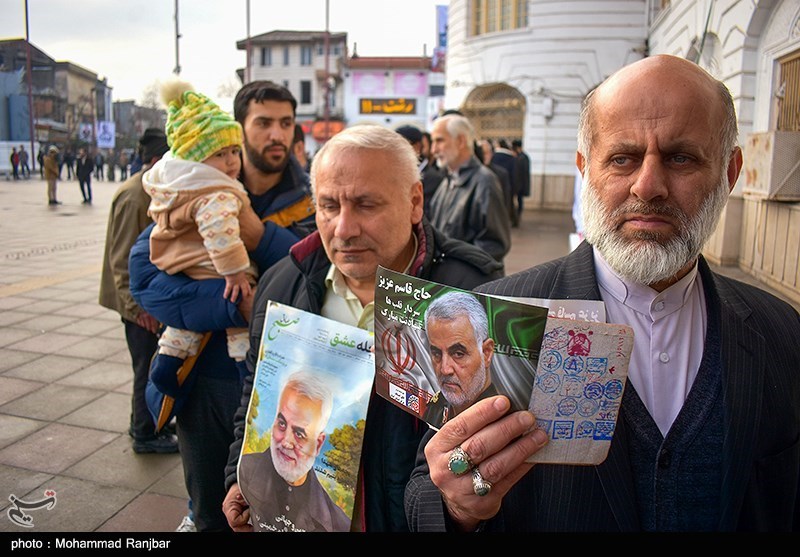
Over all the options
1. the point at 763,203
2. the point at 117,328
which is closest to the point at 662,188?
the point at 117,328

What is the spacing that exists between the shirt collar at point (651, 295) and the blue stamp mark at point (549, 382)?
51cm

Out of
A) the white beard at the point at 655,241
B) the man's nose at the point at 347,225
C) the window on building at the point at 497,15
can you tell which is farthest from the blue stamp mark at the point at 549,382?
the window on building at the point at 497,15

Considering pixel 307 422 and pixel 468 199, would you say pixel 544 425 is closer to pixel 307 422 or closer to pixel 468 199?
pixel 307 422

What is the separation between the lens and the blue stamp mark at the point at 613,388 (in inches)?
45.5

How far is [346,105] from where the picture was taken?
2426 inches

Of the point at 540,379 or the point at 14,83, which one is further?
the point at 14,83

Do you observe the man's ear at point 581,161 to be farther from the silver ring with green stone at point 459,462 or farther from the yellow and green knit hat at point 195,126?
the yellow and green knit hat at point 195,126

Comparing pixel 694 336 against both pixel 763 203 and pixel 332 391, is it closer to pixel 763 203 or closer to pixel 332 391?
pixel 332 391

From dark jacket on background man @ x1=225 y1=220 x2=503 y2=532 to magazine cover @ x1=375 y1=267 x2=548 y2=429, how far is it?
1.37 feet

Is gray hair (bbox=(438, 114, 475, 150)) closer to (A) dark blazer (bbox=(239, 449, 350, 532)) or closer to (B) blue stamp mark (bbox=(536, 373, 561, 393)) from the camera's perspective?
(A) dark blazer (bbox=(239, 449, 350, 532))

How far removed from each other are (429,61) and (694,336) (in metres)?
62.9

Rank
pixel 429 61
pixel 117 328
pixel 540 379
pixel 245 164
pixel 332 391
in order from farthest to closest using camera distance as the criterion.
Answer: pixel 429 61 < pixel 117 328 < pixel 245 164 < pixel 332 391 < pixel 540 379

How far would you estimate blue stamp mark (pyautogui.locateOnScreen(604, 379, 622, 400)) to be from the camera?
1.16 metres

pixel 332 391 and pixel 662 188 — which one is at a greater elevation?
pixel 662 188
